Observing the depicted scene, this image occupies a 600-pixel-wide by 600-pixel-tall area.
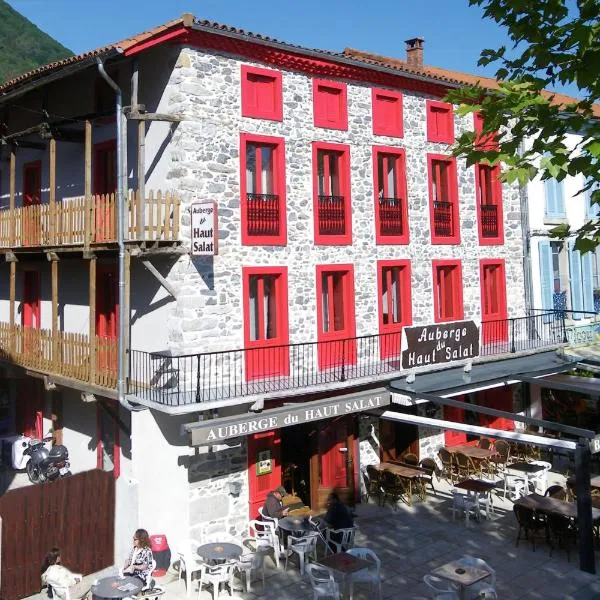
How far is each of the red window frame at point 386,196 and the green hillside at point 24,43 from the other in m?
41.4

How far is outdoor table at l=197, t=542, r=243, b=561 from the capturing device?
1124cm

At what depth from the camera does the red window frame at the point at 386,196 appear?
17.0 metres

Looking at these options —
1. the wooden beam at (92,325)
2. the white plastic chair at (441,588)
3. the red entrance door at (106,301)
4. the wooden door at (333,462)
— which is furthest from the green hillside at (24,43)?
the white plastic chair at (441,588)

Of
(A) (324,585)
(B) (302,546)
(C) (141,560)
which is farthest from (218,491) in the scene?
(A) (324,585)

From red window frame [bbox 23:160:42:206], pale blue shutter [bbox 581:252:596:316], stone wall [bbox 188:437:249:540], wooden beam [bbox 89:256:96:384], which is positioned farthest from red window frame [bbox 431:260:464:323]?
red window frame [bbox 23:160:42:206]

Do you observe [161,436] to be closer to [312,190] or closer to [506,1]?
[312,190]

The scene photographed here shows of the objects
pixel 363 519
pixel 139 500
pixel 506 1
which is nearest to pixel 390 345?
pixel 363 519

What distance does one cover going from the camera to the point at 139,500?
13.6 meters

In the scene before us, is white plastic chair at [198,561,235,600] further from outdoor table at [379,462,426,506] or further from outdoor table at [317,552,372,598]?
outdoor table at [379,462,426,506]

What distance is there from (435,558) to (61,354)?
9.16m

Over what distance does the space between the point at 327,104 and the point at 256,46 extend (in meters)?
2.47

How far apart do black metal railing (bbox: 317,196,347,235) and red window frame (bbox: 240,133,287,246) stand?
1160 millimetres

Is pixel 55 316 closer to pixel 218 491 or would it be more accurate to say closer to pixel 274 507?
pixel 218 491

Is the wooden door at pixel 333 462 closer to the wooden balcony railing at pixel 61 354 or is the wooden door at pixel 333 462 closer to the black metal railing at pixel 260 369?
the black metal railing at pixel 260 369
